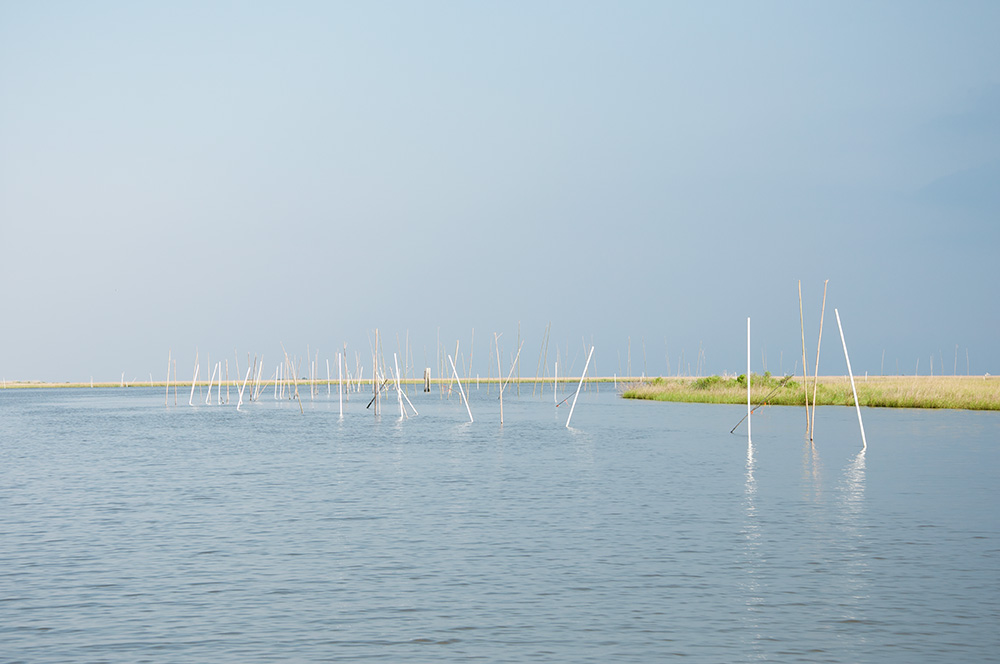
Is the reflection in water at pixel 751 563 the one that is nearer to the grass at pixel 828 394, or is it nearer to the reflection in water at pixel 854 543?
the reflection in water at pixel 854 543

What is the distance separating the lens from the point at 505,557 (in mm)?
13938

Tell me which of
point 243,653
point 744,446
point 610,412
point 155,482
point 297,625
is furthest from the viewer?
point 610,412

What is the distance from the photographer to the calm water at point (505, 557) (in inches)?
383

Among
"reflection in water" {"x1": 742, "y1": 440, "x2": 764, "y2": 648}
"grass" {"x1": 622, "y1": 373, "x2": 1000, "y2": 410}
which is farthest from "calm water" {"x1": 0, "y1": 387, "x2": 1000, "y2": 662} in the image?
"grass" {"x1": 622, "y1": 373, "x2": 1000, "y2": 410}

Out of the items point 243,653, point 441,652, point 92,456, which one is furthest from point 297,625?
point 92,456

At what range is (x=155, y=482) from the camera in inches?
943

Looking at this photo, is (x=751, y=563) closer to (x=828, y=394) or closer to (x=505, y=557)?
(x=505, y=557)

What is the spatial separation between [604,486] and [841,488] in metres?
5.39

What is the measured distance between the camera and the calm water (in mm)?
9719

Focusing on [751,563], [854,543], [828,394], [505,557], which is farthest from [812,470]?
[828,394]

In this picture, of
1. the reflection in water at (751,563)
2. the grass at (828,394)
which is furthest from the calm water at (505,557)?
the grass at (828,394)

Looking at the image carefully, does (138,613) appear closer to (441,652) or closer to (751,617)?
(441,652)

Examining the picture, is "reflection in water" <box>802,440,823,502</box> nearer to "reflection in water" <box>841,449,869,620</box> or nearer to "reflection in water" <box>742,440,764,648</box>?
"reflection in water" <box>841,449,869,620</box>

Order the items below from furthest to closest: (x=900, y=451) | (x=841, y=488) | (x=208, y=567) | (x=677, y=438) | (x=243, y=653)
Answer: (x=677, y=438) → (x=900, y=451) → (x=841, y=488) → (x=208, y=567) → (x=243, y=653)
